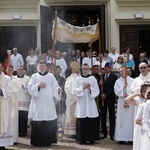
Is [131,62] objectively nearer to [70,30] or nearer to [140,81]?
[70,30]

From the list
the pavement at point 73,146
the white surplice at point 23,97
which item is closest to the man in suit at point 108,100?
the pavement at point 73,146

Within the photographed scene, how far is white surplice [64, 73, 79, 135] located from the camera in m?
12.5

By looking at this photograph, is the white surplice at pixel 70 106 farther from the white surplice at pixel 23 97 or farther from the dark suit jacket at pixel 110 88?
the white surplice at pixel 23 97

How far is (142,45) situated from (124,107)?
9.14 m

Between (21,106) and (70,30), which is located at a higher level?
(70,30)

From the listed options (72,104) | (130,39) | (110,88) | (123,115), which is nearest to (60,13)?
(130,39)

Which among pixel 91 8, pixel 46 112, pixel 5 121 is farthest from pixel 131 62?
pixel 5 121

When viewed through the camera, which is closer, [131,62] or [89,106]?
[89,106]

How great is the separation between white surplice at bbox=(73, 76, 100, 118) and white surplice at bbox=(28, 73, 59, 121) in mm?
643

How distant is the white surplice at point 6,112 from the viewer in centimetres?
1050

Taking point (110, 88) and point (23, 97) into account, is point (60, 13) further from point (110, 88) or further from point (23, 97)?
point (110, 88)

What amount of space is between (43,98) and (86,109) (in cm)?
119

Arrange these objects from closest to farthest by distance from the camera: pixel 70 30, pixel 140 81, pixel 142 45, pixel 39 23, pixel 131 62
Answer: pixel 140 81
pixel 70 30
pixel 131 62
pixel 39 23
pixel 142 45

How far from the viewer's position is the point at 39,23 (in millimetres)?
18891
